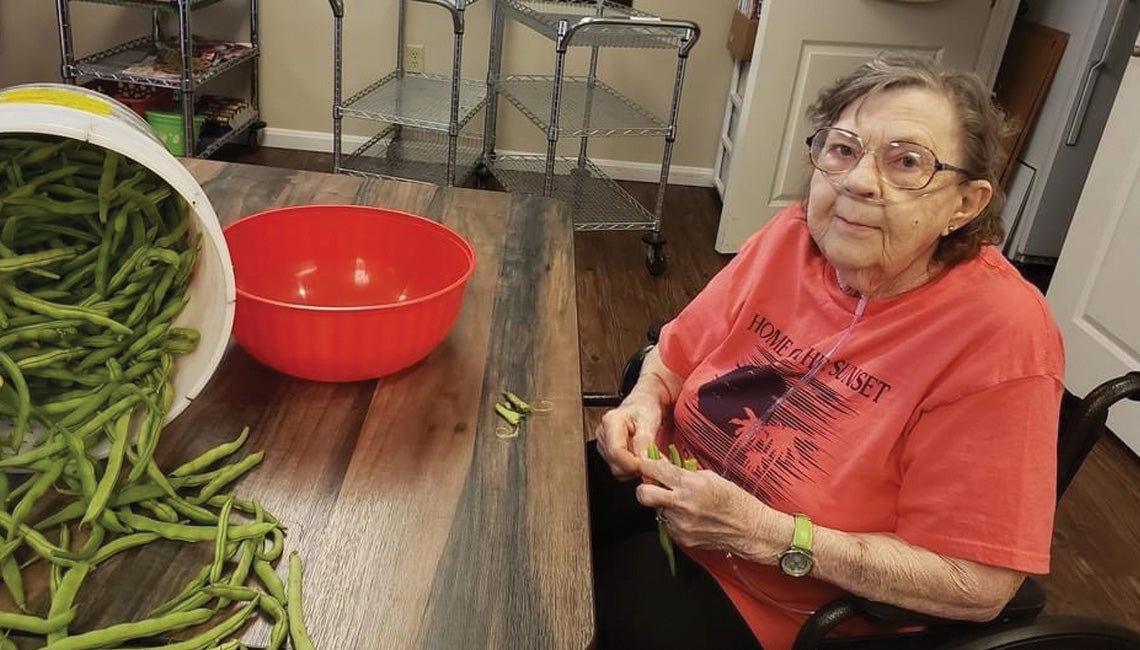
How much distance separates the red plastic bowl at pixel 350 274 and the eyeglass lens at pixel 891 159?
0.47 metres

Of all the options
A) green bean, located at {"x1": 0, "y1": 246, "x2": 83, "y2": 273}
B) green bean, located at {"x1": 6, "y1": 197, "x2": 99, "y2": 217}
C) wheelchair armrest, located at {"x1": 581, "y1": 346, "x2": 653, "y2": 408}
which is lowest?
wheelchair armrest, located at {"x1": 581, "y1": 346, "x2": 653, "y2": 408}

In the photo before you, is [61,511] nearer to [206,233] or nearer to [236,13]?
[206,233]

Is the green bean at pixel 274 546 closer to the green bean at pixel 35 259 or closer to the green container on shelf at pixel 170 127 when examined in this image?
the green bean at pixel 35 259

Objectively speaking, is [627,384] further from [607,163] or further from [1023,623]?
[607,163]

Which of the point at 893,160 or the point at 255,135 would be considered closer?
the point at 893,160

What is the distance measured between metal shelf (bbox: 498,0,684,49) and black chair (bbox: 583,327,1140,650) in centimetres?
217

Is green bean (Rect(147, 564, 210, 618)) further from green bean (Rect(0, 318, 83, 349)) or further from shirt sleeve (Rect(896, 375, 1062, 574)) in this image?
shirt sleeve (Rect(896, 375, 1062, 574))

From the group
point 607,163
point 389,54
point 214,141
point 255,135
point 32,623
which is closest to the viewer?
point 32,623

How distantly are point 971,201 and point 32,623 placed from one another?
105cm

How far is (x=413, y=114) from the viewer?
336 centimetres

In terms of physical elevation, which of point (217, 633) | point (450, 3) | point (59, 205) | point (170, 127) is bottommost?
point (170, 127)

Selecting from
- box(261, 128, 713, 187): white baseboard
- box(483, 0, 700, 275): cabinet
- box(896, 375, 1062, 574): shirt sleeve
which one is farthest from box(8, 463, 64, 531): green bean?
box(261, 128, 713, 187): white baseboard

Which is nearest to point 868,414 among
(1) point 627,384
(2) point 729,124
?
(1) point 627,384

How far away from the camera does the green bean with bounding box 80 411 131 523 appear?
816 mm
